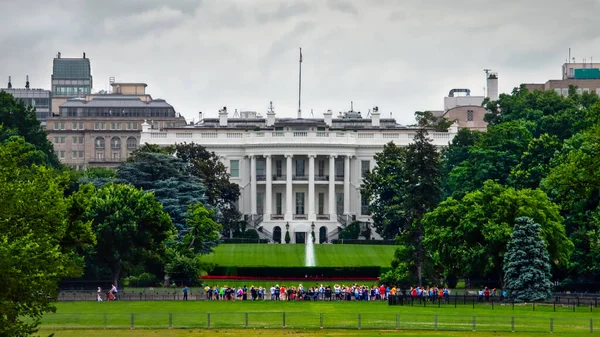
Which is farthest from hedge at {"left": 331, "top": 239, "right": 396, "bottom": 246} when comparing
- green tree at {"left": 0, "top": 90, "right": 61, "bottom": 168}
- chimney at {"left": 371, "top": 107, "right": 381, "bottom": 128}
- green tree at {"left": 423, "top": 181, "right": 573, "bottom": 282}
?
green tree at {"left": 423, "top": 181, "right": 573, "bottom": 282}

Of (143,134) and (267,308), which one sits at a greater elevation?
(143,134)

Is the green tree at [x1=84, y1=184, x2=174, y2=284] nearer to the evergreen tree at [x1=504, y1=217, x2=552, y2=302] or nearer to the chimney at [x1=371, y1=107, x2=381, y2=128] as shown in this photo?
the evergreen tree at [x1=504, y1=217, x2=552, y2=302]

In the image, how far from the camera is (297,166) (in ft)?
529

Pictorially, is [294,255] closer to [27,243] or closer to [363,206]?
[363,206]

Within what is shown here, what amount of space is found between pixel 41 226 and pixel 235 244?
77.6 metres

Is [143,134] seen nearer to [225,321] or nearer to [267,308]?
[267,308]

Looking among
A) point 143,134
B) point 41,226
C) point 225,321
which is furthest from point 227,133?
point 41,226

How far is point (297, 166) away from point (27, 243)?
10703 centimetres

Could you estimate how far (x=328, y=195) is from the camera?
160 meters

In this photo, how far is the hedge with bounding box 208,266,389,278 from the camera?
363 ft

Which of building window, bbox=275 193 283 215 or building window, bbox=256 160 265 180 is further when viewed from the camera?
building window, bbox=256 160 265 180

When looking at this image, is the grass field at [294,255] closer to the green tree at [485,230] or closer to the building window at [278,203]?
the green tree at [485,230]

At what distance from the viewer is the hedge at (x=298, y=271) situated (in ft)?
363

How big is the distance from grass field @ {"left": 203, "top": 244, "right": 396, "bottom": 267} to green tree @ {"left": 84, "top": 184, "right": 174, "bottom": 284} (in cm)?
1638
